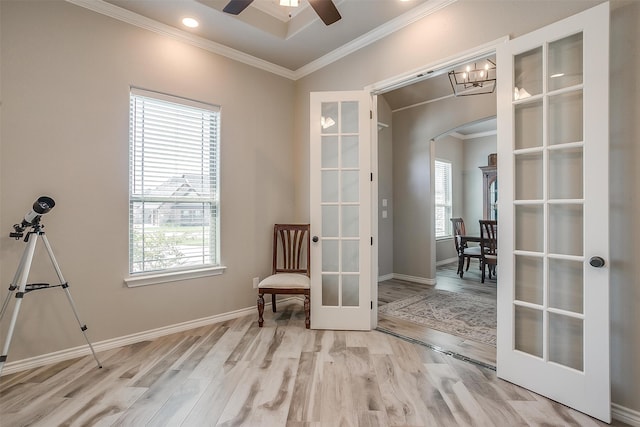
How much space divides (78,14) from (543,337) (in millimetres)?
4190

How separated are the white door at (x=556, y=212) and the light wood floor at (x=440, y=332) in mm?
451

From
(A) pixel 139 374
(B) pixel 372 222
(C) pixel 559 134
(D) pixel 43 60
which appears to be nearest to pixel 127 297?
(A) pixel 139 374

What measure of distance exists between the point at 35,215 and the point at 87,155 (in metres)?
0.66

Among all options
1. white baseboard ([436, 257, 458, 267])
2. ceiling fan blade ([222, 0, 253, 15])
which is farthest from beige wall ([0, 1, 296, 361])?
white baseboard ([436, 257, 458, 267])

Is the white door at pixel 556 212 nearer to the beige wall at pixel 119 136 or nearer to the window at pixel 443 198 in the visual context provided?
the beige wall at pixel 119 136

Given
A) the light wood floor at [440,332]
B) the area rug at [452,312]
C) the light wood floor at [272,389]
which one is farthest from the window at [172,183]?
the area rug at [452,312]

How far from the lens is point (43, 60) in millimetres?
2357

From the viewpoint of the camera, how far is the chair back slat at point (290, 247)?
3.63m

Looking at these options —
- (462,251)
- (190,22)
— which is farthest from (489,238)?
(190,22)

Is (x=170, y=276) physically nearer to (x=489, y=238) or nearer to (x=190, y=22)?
(x=190, y=22)

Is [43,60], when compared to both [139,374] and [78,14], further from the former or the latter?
[139,374]

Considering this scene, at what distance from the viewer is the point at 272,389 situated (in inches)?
80.4

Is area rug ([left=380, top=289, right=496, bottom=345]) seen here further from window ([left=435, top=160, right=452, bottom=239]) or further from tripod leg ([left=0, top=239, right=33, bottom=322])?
tripod leg ([left=0, top=239, right=33, bottom=322])

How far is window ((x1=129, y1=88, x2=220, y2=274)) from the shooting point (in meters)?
2.83
